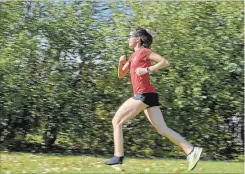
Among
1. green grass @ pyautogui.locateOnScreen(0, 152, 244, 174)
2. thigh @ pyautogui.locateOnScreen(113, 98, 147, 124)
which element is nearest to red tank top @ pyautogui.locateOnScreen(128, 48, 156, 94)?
thigh @ pyautogui.locateOnScreen(113, 98, 147, 124)

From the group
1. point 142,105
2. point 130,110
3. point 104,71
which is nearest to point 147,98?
point 142,105

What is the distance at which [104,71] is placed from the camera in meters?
9.97

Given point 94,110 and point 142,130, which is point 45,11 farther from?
point 142,130

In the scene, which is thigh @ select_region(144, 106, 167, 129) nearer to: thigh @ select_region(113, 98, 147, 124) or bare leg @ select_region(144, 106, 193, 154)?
bare leg @ select_region(144, 106, 193, 154)

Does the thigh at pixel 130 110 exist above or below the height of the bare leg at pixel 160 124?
above

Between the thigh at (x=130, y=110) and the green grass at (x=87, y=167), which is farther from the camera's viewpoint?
the green grass at (x=87, y=167)

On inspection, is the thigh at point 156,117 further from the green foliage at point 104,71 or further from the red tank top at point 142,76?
the green foliage at point 104,71

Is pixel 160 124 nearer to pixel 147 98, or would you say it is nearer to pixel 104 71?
pixel 147 98

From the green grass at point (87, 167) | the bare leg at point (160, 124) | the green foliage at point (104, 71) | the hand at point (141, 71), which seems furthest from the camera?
the green foliage at point (104, 71)

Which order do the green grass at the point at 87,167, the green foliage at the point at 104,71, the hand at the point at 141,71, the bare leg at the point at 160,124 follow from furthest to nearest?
1. the green foliage at the point at 104,71
2. the green grass at the point at 87,167
3. the bare leg at the point at 160,124
4. the hand at the point at 141,71

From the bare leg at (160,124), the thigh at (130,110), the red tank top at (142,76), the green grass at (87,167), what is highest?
the red tank top at (142,76)

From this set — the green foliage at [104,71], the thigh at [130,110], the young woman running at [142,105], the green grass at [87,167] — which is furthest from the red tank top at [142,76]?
the green foliage at [104,71]

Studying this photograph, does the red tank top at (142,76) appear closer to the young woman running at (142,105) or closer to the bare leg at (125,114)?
the young woman running at (142,105)

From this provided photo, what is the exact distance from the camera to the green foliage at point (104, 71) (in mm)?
9852
